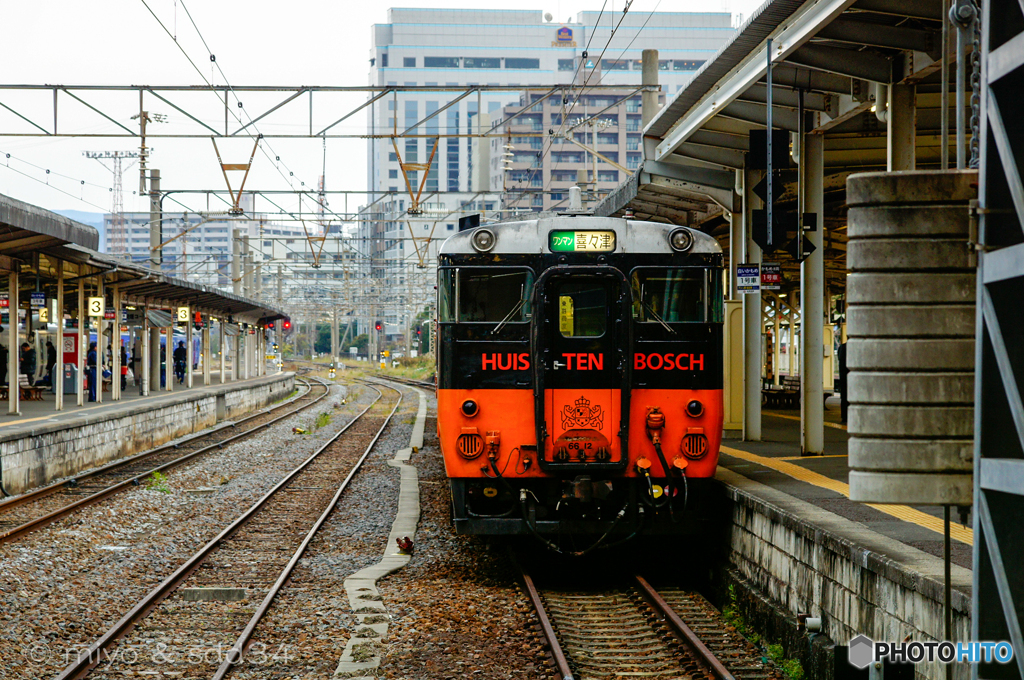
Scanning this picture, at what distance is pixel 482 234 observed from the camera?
318 inches

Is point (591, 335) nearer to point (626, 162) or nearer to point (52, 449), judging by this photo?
point (52, 449)

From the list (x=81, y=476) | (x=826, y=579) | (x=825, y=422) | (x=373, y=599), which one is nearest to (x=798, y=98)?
(x=826, y=579)

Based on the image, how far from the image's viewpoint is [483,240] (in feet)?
26.5

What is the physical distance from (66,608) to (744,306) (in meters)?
8.99

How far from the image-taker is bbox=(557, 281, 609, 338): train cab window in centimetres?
803

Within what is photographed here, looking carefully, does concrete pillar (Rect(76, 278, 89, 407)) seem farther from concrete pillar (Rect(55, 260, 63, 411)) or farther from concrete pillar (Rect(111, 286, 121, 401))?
concrete pillar (Rect(55, 260, 63, 411))

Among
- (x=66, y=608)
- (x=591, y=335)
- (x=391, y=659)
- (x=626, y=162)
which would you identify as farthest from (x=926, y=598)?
(x=626, y=162)

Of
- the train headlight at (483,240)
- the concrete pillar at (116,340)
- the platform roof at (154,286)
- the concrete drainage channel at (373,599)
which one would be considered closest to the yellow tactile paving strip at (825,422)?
the concrete drainage channel at (373,599)

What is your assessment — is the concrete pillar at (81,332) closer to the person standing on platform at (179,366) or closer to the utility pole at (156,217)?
the utility pole at (156,217)

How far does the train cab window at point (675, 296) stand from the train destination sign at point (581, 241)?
12.8 inches

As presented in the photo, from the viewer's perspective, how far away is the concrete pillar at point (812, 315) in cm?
1112

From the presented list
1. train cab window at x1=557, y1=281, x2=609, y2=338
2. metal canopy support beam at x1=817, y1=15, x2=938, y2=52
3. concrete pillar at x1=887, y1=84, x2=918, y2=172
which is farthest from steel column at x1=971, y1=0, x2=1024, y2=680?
concrete pillar at x1=887, y1=84, x2=918, y2=172

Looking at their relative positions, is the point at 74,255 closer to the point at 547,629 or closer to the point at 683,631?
the point at 547,629

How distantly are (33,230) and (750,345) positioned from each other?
10061mm
